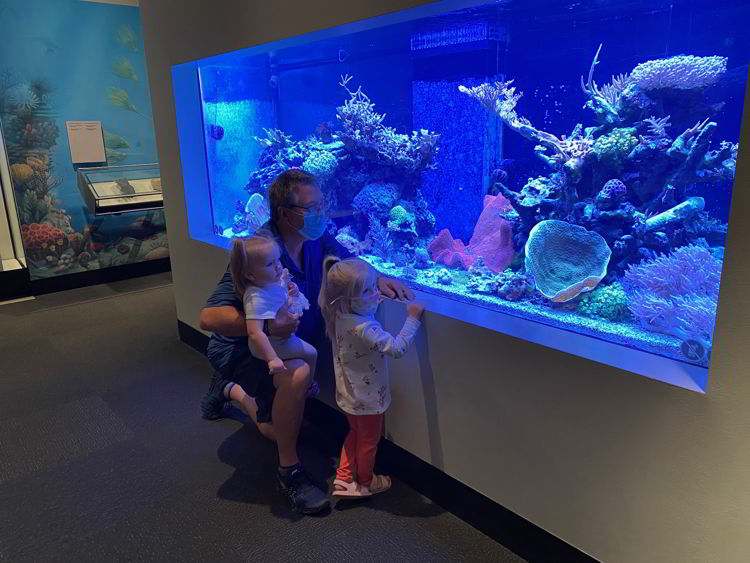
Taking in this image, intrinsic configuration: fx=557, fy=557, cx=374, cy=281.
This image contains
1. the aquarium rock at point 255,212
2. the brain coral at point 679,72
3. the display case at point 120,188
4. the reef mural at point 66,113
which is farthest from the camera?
the display case at point 120,188

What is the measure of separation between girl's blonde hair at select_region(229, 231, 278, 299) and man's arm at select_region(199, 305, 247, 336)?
7cm

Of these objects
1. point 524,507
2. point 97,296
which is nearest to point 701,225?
point 524,507

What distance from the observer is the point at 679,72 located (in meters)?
1.54

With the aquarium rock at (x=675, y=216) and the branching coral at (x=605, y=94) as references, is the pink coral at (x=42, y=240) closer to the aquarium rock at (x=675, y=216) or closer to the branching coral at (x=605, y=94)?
the branching coral at (x=605, y=94)

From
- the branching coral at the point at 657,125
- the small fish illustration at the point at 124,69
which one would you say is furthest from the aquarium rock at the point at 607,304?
the small fish illustration at the point at 124,69

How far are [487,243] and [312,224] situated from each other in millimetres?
657

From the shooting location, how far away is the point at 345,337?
188cm

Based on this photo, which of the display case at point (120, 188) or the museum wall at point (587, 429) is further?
the display case at point (120, 188)

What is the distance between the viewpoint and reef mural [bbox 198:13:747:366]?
151cm

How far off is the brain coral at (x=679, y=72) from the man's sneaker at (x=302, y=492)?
5.62 feet

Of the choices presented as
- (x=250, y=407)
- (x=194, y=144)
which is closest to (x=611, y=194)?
(x=250, y=407)

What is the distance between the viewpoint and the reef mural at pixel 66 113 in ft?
14.9

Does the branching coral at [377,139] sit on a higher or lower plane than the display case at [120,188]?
higher

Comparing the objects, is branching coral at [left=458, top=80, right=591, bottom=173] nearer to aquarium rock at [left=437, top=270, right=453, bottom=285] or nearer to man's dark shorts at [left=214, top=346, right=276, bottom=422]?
aquarium rock at [left=437, top=270, right=453, bottom=285]
